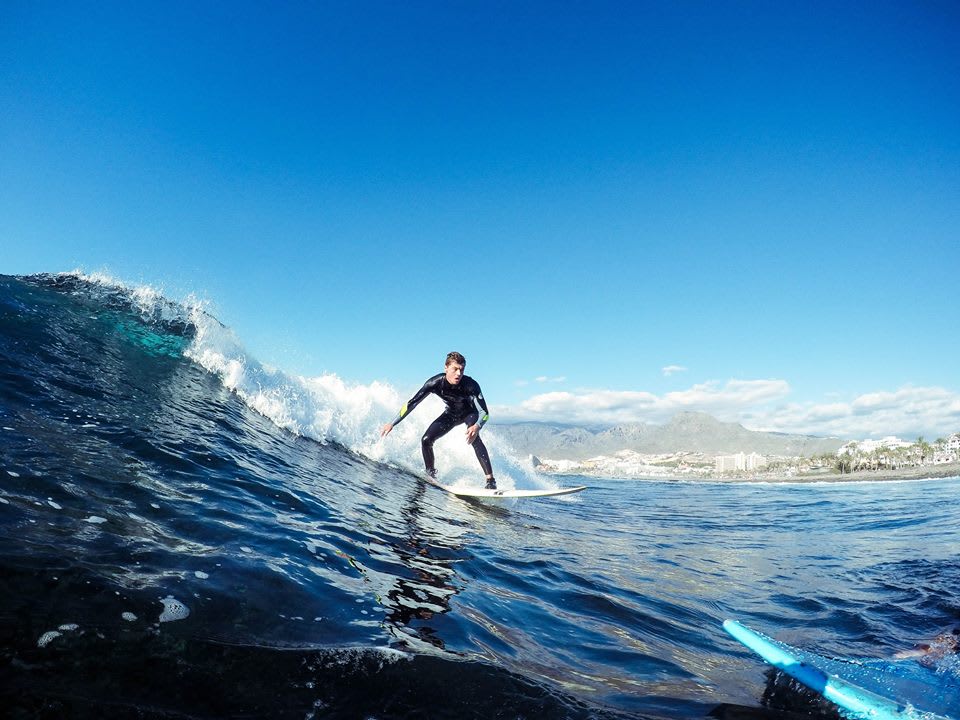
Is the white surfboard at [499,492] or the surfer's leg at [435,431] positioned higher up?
the surfer's leg at [435,431]

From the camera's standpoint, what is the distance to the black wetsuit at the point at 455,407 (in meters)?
10.8

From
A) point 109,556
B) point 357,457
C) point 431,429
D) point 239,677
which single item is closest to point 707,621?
point 239,677

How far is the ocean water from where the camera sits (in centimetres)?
210

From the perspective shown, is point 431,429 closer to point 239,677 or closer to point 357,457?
point 357,457

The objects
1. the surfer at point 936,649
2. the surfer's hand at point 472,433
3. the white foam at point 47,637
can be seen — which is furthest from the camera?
the surfer's hand at point 472,433

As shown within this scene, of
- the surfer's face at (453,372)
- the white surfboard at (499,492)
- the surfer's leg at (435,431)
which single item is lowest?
the white surfboard at (499,492)

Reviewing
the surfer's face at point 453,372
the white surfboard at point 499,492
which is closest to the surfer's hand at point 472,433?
the surfer's face at point 453,372

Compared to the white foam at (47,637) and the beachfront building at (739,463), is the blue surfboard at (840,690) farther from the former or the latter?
the beachfront building at (739,463)

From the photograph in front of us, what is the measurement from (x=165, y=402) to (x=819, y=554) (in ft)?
40.1

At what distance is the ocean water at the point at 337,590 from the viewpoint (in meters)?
2.10

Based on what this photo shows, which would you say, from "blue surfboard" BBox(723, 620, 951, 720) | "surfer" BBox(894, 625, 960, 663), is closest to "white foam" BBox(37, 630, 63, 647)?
"blue surfboard" BBox(723, 620, 951, 720)

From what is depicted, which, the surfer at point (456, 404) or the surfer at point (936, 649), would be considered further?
the surfer at point (456, 404)

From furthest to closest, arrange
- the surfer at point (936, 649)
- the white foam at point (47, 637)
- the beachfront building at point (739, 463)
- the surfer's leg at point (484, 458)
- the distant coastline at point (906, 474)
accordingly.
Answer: the beachfront building at point (739, 463)
the distant coastline at point (906, 474)
the surfer's leg at point (484, 458)
the surfer at point (936, 649)
the white foam at point (47, 637)

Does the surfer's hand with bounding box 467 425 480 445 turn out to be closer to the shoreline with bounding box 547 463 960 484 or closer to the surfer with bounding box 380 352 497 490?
the surfer with bounding box 380 352 497 490
